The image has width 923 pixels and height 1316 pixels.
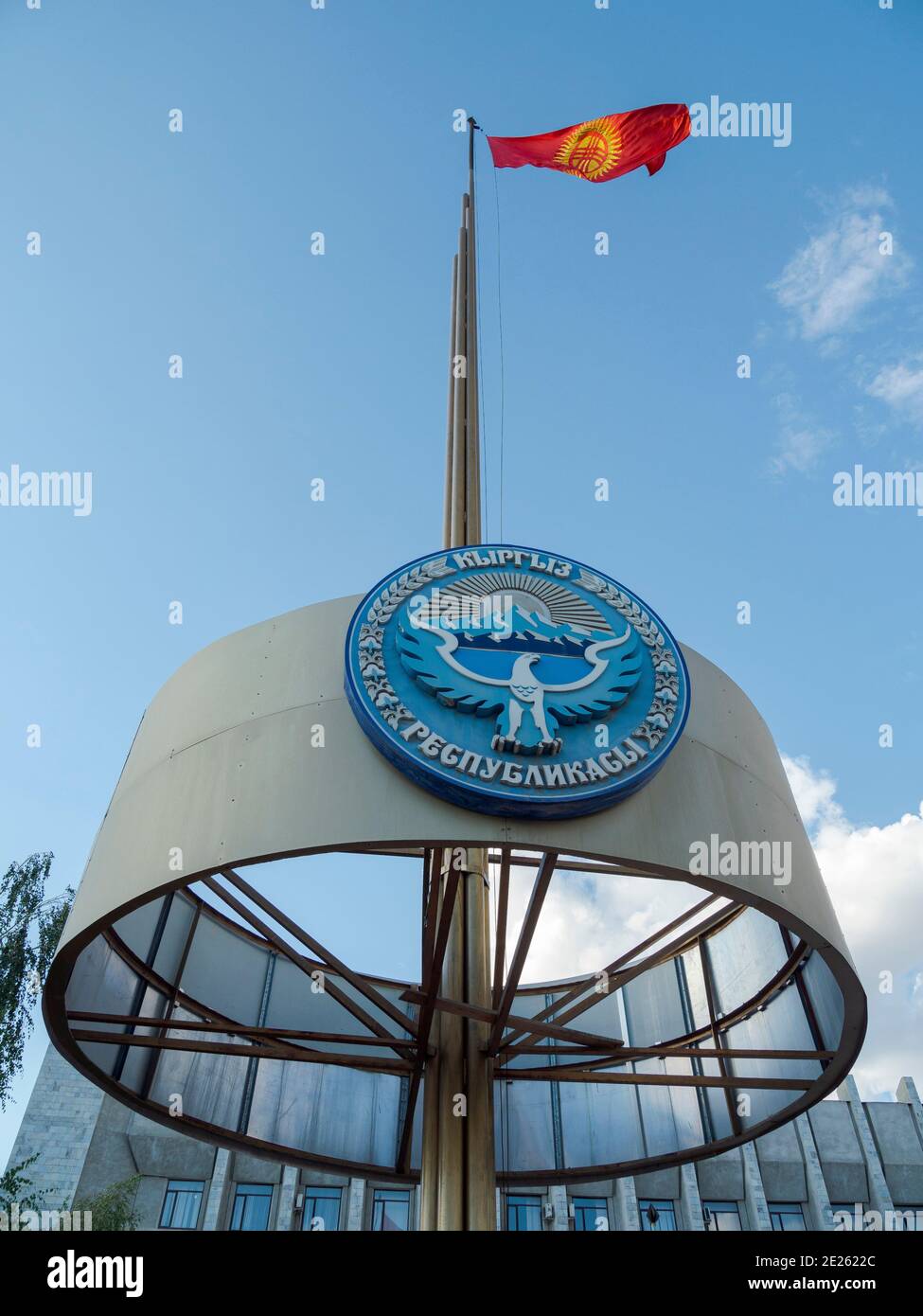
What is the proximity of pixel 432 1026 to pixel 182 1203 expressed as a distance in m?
19.3

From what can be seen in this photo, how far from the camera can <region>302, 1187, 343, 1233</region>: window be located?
2991cm

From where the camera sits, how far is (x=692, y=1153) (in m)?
15.8

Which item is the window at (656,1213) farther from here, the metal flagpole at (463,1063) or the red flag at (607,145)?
the red flag at (607,145)

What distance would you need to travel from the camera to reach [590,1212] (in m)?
32.1

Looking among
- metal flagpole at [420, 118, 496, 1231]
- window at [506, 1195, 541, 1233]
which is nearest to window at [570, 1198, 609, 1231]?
window at [506, 1195, 541, 1233]

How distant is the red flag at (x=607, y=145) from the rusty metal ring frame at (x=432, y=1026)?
50.4ft

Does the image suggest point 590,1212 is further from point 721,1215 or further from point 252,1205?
point 252,1205

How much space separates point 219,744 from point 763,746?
7310 millimetres

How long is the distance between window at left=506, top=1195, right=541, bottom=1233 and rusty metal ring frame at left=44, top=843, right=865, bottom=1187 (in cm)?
1562

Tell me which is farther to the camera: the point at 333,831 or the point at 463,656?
the point at 463,656

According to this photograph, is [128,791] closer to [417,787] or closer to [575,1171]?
[417,787]
